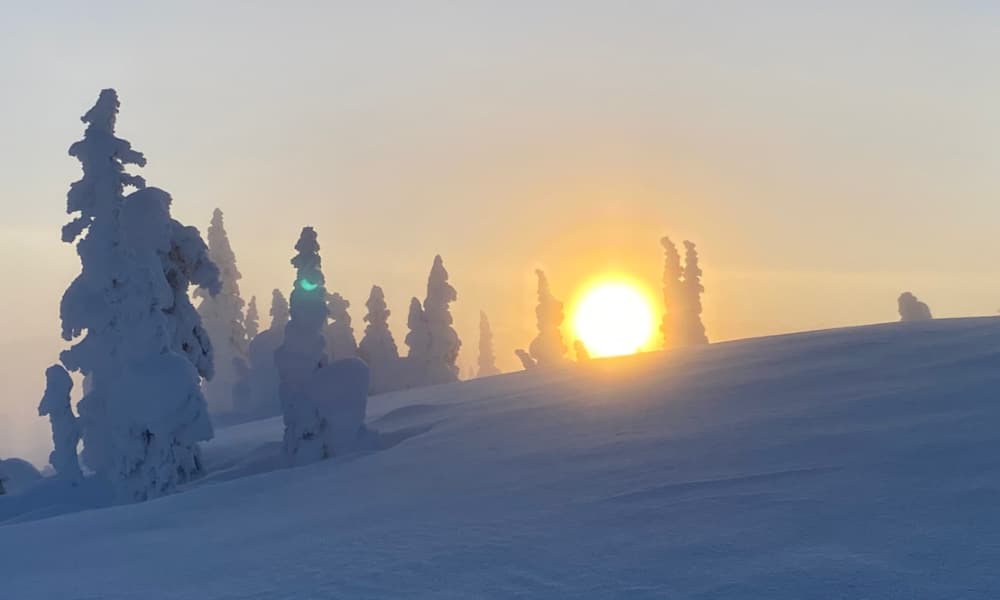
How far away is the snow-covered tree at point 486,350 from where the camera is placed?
85000 millimetres

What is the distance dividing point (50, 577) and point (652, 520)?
5.82 metres

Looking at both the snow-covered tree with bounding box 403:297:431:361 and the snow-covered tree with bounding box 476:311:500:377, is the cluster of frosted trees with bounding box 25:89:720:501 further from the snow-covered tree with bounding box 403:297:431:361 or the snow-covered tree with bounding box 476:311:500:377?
the snow-covered tree with bounding box 476:311:500:377

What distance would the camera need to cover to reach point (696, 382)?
12531mm

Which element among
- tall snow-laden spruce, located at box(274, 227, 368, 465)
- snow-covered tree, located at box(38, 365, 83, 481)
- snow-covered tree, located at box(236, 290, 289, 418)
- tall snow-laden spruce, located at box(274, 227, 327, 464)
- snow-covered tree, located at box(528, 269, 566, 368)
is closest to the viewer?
tall snow-laden spruce, located at box(274, 227, 368, 465)

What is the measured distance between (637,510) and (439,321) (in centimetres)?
4799

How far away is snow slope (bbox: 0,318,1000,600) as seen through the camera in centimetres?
510

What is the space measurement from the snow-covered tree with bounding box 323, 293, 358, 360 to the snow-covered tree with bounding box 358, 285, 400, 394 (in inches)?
44.9

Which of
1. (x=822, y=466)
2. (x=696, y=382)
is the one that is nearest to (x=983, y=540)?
(x=822, y=466)

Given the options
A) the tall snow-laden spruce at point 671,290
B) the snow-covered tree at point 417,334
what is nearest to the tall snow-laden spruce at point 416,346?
the snow-covered tree at point 417,334

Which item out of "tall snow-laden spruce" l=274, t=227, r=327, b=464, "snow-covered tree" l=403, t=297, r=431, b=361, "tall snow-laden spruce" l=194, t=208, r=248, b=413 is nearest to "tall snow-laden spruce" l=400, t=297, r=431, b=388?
"snow-covered tree" l=403, t=297, r=431, b=361

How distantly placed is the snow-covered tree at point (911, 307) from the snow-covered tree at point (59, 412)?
170 feet

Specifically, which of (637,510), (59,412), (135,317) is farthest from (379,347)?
(637,510)

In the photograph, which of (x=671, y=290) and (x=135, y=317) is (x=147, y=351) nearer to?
(x=135, y=317)

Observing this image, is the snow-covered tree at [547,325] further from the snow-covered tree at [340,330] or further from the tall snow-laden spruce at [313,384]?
the tall snow-laden spruce at [313,384]
